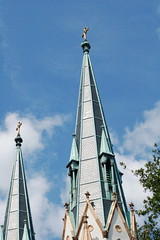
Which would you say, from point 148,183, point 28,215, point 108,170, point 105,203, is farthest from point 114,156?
point 148,183

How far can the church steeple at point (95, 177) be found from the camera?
27250 mm

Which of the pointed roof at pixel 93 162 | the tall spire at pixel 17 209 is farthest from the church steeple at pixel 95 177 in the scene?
the tall spire at pixel 17 209

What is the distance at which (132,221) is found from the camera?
91.0ft

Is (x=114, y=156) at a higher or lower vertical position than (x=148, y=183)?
higher

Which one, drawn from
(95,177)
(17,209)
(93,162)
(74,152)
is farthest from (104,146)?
(17,209)

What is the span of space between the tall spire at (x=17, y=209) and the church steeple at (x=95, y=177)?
5766 millimetres

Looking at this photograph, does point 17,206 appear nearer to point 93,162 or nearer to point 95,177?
point 93,162

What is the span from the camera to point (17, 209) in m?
34.5

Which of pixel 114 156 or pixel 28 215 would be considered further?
pixel 28 215

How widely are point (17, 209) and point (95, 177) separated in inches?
311

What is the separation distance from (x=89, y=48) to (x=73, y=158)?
9841 mm

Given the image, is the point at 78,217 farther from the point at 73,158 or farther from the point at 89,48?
the point at 89,48

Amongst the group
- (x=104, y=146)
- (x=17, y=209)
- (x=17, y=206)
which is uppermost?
(x=104, y=146)

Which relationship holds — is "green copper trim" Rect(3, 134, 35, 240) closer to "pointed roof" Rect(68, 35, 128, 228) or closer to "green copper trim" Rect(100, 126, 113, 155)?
"pointed roof" Rect(68, 35, 128, 228)
